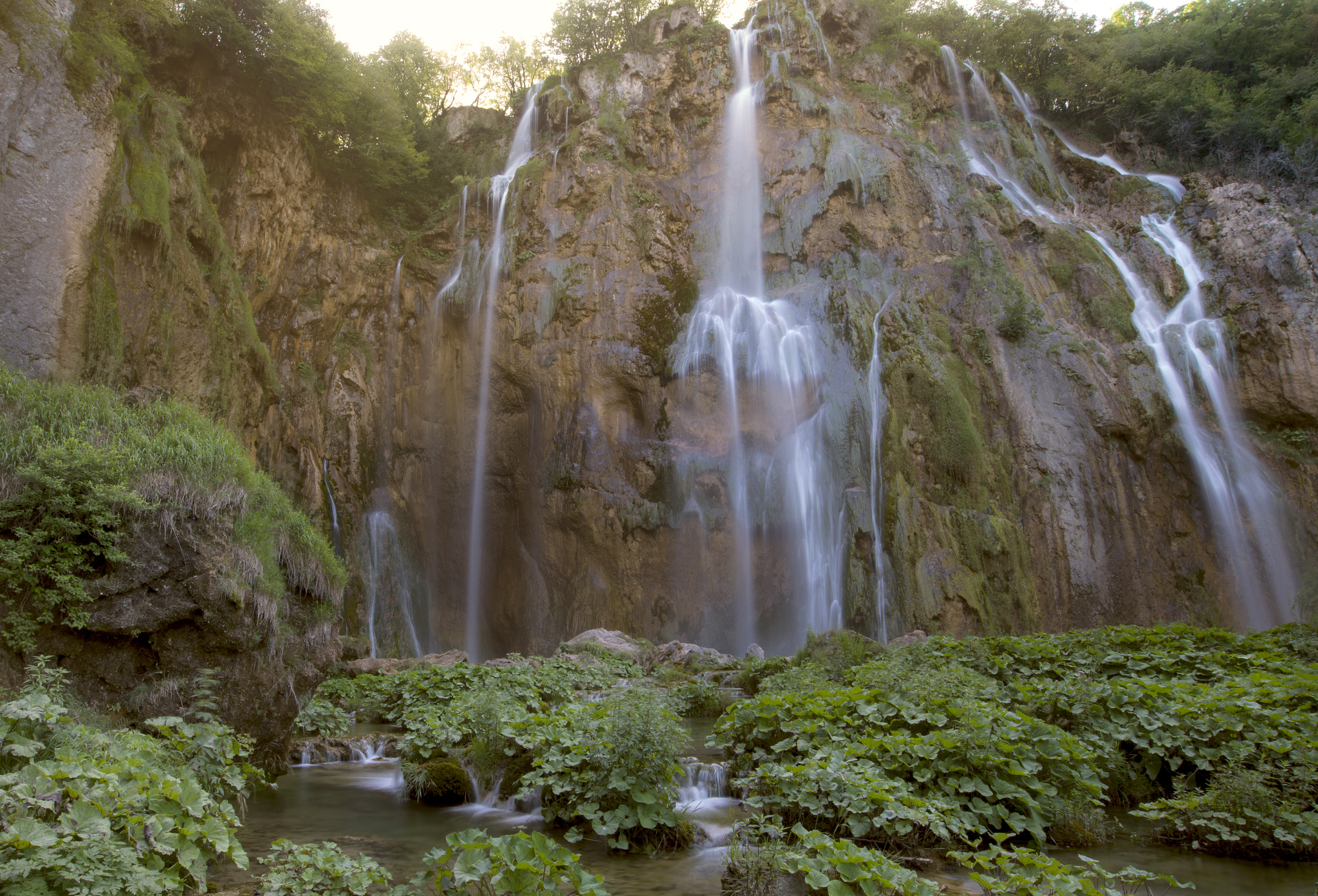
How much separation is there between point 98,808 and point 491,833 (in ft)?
10.1

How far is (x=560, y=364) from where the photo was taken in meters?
21.0

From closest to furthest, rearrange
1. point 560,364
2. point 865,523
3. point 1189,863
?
point 1189,863
point 865,523
point 560,364

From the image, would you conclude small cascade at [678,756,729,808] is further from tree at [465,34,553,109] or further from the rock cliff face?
tree at [465,34,553,109]

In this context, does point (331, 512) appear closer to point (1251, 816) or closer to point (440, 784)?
point (440, 784)

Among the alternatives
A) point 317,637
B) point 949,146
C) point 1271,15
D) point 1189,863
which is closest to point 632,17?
point 949,146

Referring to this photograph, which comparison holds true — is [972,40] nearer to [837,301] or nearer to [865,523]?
[837,301]

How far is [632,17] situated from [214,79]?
52.0ft

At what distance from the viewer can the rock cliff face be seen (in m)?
18.7

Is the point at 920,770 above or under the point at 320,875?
above

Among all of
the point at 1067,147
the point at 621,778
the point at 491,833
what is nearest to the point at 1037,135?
the point at 1067,147

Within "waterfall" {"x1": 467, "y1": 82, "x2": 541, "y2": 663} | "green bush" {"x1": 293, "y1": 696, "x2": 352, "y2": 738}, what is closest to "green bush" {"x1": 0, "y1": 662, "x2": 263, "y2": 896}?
"green bush" {"x1": 293, "y1": 696, "x2": 352, "y2": 738}

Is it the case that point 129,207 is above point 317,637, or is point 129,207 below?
above

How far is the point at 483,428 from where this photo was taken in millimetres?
21750

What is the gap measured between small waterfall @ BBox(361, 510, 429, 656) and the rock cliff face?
4.1 inches
